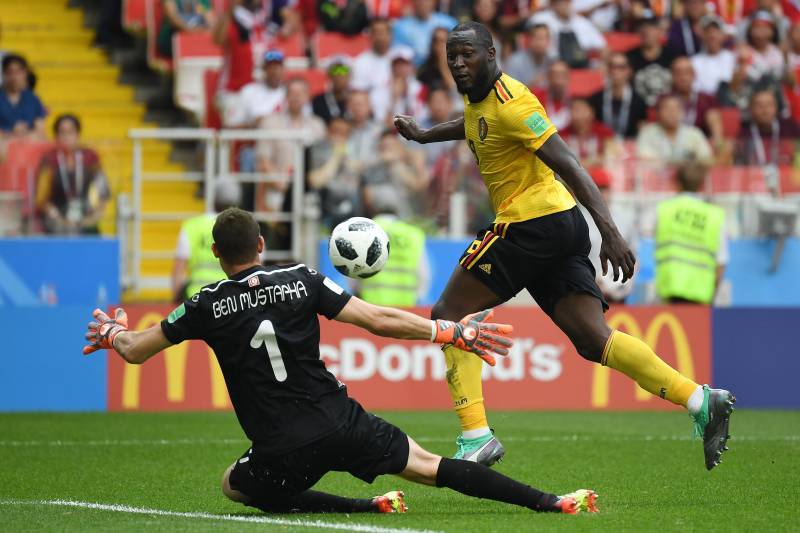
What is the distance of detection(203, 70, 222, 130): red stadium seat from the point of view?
649 inches

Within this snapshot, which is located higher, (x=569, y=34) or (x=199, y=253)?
(x=569, y=34)

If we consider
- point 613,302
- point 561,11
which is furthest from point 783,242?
point 561,11

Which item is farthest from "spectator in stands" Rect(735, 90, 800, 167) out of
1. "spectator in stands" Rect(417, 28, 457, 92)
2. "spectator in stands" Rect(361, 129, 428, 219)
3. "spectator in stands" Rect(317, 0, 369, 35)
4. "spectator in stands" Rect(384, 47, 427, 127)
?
"spectator in stands" Rect(317, 0, 369, 35)

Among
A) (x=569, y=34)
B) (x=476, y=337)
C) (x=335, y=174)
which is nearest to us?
(x=476, y=337)

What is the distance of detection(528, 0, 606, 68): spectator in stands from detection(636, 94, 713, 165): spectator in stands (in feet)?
7.25

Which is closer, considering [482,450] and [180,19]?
[482,450]

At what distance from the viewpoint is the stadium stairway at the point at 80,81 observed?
52.7 feet

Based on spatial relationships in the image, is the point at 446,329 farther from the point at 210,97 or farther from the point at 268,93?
the point at 210,97

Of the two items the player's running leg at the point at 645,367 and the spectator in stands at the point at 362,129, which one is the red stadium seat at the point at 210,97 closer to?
A: the spectator in stands at the point at 362,129

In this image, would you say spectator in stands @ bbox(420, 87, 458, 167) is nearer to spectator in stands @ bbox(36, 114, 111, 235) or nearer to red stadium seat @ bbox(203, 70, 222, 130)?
red stadium seat @ bbox(203, 70, 222, 130)

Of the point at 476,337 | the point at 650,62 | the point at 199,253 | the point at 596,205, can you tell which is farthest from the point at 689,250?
the point at 476,337

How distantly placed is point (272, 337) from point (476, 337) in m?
0.92

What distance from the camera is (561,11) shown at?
17.8 m

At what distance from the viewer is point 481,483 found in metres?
6.31
